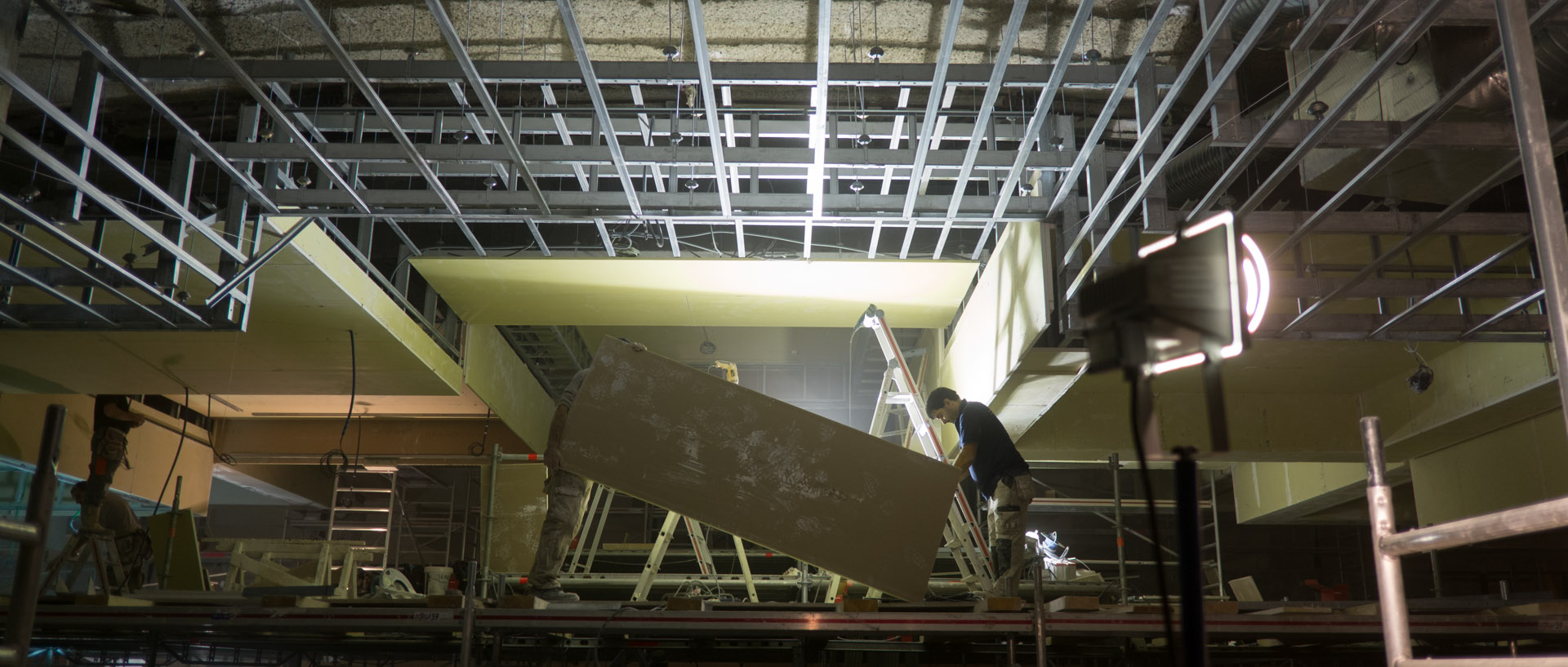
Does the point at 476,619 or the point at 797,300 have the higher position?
the point at 797,300

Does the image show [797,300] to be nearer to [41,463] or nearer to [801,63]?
[801,63]

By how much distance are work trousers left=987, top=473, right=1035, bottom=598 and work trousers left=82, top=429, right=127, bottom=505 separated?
5.92m

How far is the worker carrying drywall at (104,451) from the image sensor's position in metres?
6.87

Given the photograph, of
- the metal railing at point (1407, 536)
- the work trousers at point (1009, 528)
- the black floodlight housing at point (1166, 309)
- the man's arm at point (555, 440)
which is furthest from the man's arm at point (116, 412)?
the black floodlight housing at point (1166, 309)

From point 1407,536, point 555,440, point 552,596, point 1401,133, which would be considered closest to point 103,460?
point 552,596

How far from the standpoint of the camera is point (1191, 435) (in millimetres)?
8758

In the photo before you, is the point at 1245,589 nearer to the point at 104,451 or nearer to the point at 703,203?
the point at 703,203

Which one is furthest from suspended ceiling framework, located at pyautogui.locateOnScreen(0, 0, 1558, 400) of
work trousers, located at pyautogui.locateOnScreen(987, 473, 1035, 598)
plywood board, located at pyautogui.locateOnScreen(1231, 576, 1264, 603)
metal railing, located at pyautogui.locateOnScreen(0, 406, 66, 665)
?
plywood board, located at pyautogui.locateOnScreen(1231, 576, 1264, 603)

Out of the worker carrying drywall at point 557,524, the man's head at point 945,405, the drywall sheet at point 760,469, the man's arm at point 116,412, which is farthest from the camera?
the man's arm at point 116,412

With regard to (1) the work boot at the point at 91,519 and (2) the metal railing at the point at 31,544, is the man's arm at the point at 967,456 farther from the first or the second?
(1) the work boot at the point at 91,519

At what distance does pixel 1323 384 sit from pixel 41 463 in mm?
9045

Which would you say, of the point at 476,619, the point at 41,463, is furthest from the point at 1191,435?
the point at 41,463

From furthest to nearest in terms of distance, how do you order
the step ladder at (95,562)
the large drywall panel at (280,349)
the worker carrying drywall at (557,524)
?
the large drywall panel at (280,349), the step ladder at (95,562), the worker carrying drywall at (557,524)

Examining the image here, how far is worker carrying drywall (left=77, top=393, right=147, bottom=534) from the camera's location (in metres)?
6.87
